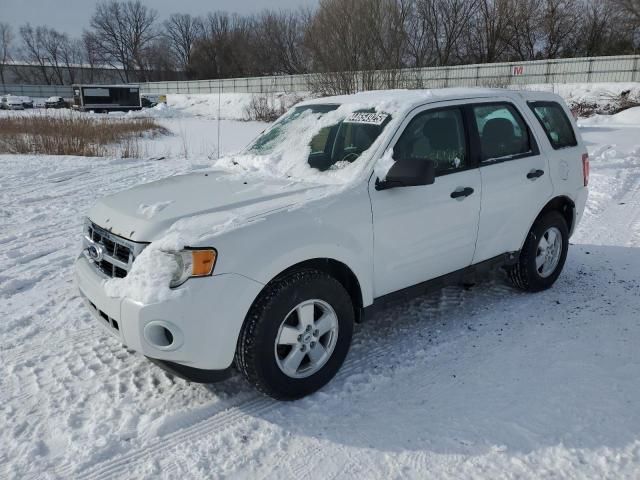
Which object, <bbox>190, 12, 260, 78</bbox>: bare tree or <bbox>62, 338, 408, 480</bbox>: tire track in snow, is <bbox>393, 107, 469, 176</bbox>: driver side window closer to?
<bbox>62, 338, 408, 480</bbox>: tire track in snow

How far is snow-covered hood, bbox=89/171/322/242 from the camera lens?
9.87 feet

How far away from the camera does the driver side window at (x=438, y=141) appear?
3.64 m

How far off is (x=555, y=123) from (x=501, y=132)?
36.4 inches

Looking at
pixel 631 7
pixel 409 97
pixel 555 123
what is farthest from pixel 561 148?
pixel 631 7

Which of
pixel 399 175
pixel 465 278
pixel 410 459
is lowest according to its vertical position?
pixel 410 459

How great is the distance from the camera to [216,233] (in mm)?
2760

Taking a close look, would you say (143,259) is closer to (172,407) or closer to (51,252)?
(172,407)

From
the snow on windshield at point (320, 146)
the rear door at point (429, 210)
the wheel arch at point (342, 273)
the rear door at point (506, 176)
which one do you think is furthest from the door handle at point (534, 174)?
the wheel arch at point (342, 273)

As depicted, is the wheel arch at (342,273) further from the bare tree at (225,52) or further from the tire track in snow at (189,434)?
the bare tree at (225,52)

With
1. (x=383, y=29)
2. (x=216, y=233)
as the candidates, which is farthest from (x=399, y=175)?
Result: (x=383, y=29)

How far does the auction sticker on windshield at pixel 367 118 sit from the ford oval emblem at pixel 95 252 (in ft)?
6.58

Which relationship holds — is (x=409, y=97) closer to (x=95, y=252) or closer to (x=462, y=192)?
(x=462, y=192)

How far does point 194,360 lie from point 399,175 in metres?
1.67

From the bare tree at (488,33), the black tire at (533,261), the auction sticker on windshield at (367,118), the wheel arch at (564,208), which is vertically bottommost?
the black tire at (533,261)
